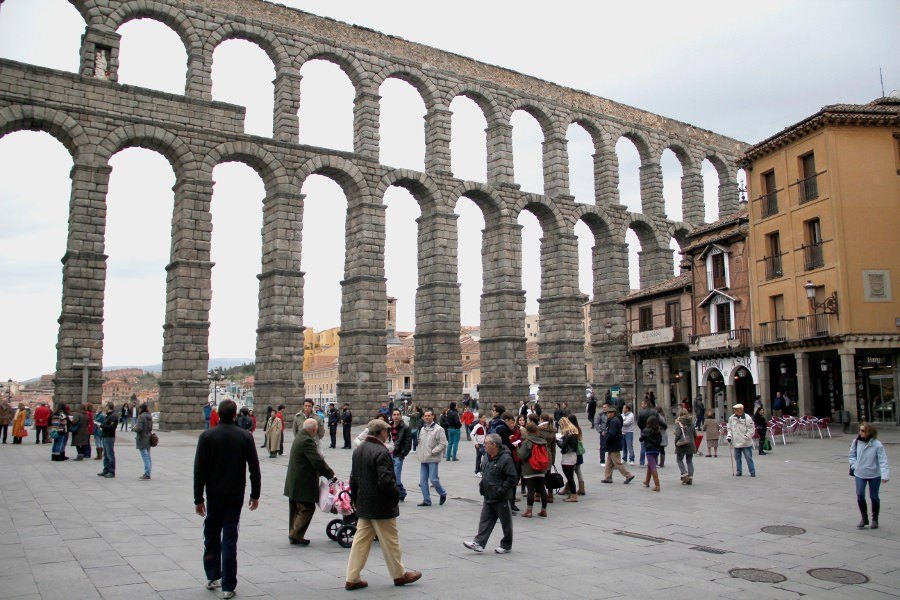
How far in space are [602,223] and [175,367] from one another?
1070 inches

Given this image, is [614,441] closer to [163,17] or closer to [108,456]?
[108,456]

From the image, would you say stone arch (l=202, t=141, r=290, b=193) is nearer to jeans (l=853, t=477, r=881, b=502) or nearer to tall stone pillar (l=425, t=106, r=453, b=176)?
tall stone pillar (l=425, t=106, r=453, b=176)

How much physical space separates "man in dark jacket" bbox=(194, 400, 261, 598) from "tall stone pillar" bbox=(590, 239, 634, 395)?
3654 centimetres

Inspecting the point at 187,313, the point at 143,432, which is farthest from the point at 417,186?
the point at 143,432

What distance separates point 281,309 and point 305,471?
24.1 metres

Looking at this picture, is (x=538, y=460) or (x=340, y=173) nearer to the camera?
(x=538, y=460)

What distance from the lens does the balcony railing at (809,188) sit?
26.6 metres

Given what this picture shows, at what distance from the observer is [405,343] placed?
103375 mm

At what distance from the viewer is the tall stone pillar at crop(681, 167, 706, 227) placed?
49.6 metres

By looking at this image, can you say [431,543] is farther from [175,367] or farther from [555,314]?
[555,314]

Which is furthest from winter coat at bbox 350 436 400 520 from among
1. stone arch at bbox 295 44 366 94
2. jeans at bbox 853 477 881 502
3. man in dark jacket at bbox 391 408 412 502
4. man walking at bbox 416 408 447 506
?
stone arch at bbox 295 44 366 94

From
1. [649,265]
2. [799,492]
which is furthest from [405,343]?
[799,492]

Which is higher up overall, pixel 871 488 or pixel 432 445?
pixel 432 445

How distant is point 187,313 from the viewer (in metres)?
30.3
